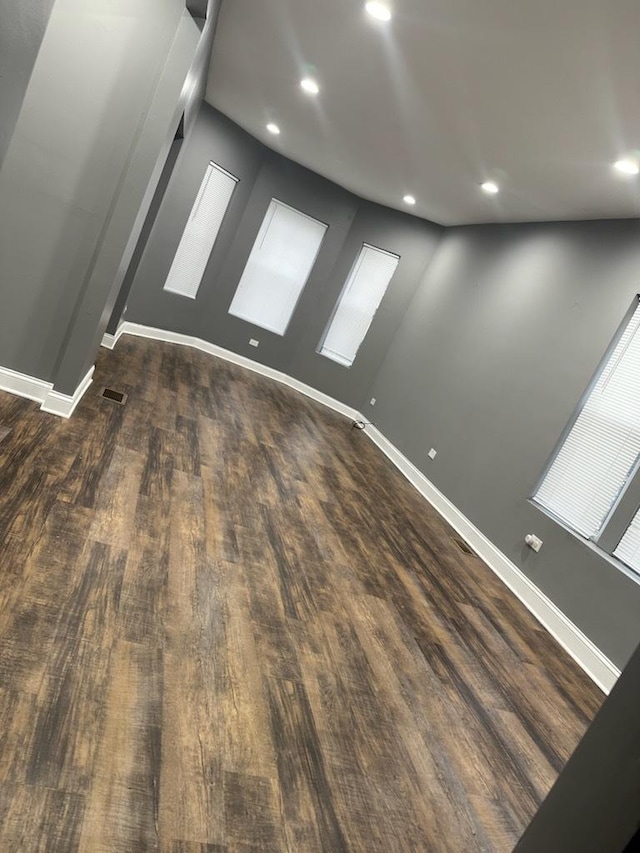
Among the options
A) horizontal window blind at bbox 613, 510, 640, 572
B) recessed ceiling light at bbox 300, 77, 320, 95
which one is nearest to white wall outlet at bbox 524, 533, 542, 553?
horizontal window blind at bbox 613, 510, 640, 572

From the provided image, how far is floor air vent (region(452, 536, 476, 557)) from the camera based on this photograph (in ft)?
17.0

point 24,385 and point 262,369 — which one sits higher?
point 24,385

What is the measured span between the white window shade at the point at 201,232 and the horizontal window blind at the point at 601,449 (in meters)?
5.31

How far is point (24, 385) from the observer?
3773 mm

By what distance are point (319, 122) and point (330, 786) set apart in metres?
5.83

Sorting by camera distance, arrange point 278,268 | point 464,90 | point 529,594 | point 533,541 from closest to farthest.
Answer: point 464,90
point 529,594
point 533,541
point 278,268

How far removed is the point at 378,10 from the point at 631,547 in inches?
137

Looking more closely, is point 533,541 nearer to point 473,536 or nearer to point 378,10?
point 473,536

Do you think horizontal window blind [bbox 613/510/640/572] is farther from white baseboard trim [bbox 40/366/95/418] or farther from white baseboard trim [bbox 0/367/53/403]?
white baseboard trim [bbox 0/367/53/403]

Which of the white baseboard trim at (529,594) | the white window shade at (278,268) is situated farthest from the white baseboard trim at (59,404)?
the white window shade at (278,268)

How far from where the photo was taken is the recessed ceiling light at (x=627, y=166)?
13.0ft

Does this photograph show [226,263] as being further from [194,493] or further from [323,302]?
[194,493]

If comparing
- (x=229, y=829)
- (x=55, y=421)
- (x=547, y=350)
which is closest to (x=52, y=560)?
(x=229, y=829)

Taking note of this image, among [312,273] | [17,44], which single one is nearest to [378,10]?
[17,44]
